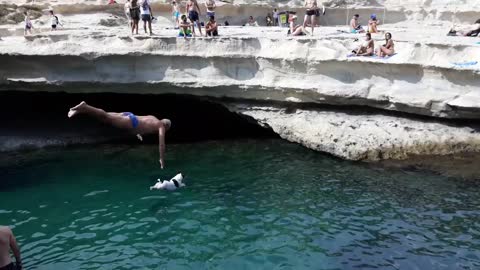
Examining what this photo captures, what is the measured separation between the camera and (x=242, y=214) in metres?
11.5

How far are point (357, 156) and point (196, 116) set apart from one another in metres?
7.58

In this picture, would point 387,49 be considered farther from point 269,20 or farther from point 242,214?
point 269,20

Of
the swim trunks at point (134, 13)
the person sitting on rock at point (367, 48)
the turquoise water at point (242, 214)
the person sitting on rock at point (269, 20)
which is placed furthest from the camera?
the person sitting on rock at point (269, 20)

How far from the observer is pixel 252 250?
32.4 feet

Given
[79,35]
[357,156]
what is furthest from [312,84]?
[79,35]

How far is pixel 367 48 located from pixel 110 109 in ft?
32.6

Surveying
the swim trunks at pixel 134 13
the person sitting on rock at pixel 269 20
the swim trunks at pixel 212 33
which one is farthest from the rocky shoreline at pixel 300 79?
the person sitting on rock at pixel 269 20

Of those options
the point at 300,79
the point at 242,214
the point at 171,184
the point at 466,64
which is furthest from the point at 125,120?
the point at 466,64

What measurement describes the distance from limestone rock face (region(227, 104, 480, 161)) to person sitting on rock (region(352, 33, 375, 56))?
189 centimetres

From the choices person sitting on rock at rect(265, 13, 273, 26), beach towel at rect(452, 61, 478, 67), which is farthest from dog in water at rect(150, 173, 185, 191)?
person sitting on rock at rect(265, 13, 273, 26)

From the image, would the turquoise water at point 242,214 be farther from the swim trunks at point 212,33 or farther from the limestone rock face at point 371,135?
the swim trunks at point 212,33

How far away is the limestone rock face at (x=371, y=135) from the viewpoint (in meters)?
14.4

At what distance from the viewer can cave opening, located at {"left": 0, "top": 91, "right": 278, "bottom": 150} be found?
1836 cm

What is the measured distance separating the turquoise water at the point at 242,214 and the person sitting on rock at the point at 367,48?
3241 millimetres
